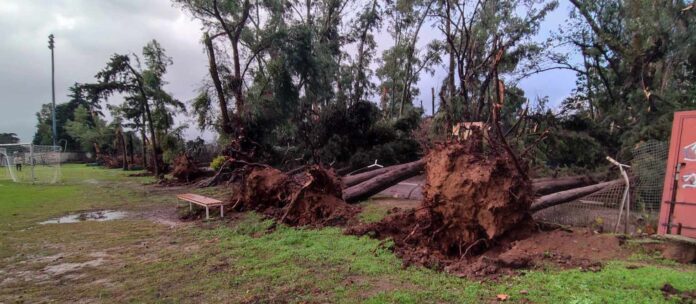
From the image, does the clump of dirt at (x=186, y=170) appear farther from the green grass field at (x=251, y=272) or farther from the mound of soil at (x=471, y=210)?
the mound of soil at (x=471, y=210)

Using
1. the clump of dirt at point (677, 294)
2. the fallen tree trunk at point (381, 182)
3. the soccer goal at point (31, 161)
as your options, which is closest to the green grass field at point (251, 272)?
the clump of dirt at point (677, 294)

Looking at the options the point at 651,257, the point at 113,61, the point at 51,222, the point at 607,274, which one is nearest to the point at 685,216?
the point at 651,257

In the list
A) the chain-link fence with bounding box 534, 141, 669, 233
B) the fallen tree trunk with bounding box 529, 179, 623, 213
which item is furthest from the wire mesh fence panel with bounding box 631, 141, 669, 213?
the fallen tree trunk with bounding box 529, 179, 623, 213

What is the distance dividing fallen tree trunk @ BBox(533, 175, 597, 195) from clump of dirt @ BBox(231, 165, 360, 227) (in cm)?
382

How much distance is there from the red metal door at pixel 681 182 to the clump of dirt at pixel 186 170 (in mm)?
17233

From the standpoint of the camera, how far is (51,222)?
30.0 feet

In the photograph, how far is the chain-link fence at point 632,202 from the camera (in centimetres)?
584

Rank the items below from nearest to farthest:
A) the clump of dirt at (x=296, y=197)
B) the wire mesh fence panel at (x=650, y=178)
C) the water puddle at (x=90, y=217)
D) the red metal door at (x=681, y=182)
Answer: the red metal door at (x=681, y=182)
the wire mesh fence panel at (x=650, y=178)
the clump of dirt at (x=296, y=197)
the water puddle at (x=90, y=217)

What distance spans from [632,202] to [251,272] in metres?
5.77

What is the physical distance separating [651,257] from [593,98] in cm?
1372

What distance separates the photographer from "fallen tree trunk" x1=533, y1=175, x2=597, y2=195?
8328 mm

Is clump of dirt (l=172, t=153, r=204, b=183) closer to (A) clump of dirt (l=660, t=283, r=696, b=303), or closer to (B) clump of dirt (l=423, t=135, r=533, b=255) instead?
(B) clump of dirt (l=423, t=135, r=533, b=255)

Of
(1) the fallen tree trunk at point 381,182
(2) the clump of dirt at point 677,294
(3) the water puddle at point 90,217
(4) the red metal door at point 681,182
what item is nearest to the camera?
(2) the clump of dirt at point 677,294

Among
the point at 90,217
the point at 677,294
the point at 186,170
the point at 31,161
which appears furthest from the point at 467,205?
the point at 31,161
